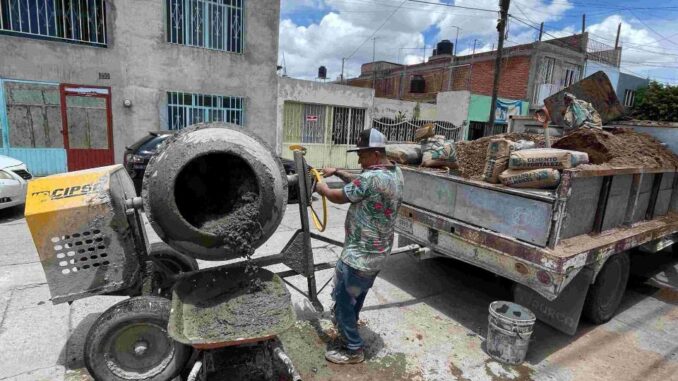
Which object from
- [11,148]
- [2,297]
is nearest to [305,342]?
[2,297]

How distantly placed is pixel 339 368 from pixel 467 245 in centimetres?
165

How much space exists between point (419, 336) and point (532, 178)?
Answer: 5.78 feet

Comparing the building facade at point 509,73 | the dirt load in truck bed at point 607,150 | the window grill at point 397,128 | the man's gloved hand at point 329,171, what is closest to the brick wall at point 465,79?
the building facade at point 509,73

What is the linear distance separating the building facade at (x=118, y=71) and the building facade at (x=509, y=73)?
10.9 metres

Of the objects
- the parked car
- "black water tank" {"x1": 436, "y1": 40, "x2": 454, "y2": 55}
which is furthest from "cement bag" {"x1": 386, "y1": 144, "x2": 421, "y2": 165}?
"black water tank" {"x1": 436, "y1": 40, "x2": 454, "y2": 55}

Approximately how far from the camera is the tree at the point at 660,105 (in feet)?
59.2

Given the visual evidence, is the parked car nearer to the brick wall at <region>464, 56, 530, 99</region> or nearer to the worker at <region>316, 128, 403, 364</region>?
the worker at <region>316, 128, 403, 364</region>

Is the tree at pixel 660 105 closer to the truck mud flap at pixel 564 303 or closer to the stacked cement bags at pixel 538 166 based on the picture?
the truck mud flap at pixel 564 303

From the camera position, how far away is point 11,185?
6789 mm

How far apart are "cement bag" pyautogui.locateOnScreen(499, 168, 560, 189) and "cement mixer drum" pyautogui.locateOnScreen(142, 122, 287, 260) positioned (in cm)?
204

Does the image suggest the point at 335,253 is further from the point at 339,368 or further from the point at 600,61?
the point at 600,61

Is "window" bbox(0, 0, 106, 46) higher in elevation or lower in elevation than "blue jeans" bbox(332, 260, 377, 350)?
higher

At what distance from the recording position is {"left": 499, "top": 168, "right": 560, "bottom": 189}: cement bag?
3369 mm

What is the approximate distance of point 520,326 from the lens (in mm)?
3312
